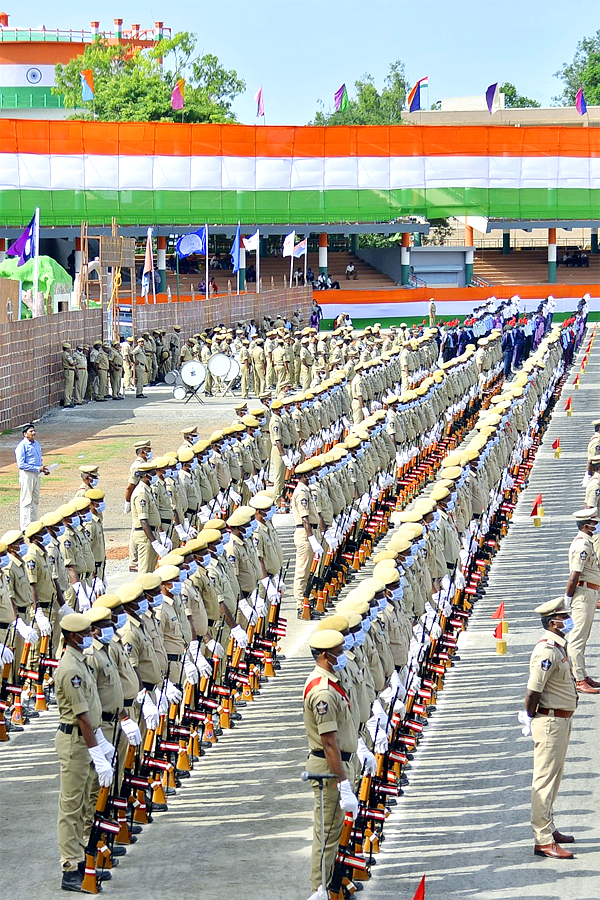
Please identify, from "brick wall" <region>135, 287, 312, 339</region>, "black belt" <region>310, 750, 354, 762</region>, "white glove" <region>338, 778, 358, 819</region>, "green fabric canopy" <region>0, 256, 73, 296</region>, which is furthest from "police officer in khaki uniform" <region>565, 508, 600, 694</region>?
"green fabric canopy" <region>0, 256, 73, 296</region>

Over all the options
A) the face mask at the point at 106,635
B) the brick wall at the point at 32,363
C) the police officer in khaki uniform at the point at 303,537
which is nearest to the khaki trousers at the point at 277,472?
the police officer in khaki uniform at the point at 303,537

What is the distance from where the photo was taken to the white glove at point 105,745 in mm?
9266

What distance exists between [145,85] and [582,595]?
7018 centimetres

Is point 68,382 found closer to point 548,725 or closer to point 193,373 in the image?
point 193,373

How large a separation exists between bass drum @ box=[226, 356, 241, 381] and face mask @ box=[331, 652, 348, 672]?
2806 cm

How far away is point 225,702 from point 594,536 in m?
4.13

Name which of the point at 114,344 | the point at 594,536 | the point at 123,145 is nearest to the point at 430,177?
the point at 123,145


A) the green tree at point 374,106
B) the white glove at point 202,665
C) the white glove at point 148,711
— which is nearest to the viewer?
the white glove at point 148,711

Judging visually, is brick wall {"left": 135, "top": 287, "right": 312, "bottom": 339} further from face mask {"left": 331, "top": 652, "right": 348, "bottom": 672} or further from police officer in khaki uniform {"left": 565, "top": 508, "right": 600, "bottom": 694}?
face mask {"left": 331, "top": 652, "right": 348, "bottom": 672}

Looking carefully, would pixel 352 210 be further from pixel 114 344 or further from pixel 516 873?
pixel 516 873

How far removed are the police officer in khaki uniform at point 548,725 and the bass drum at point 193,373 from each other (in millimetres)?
25978

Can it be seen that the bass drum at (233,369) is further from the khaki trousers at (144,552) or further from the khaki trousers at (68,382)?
the khaki trousers at (144,552)

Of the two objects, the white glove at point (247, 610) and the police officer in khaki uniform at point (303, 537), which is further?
the police officer in khaki uniform at point (303, 537)

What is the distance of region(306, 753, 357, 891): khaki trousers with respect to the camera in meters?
8.77
